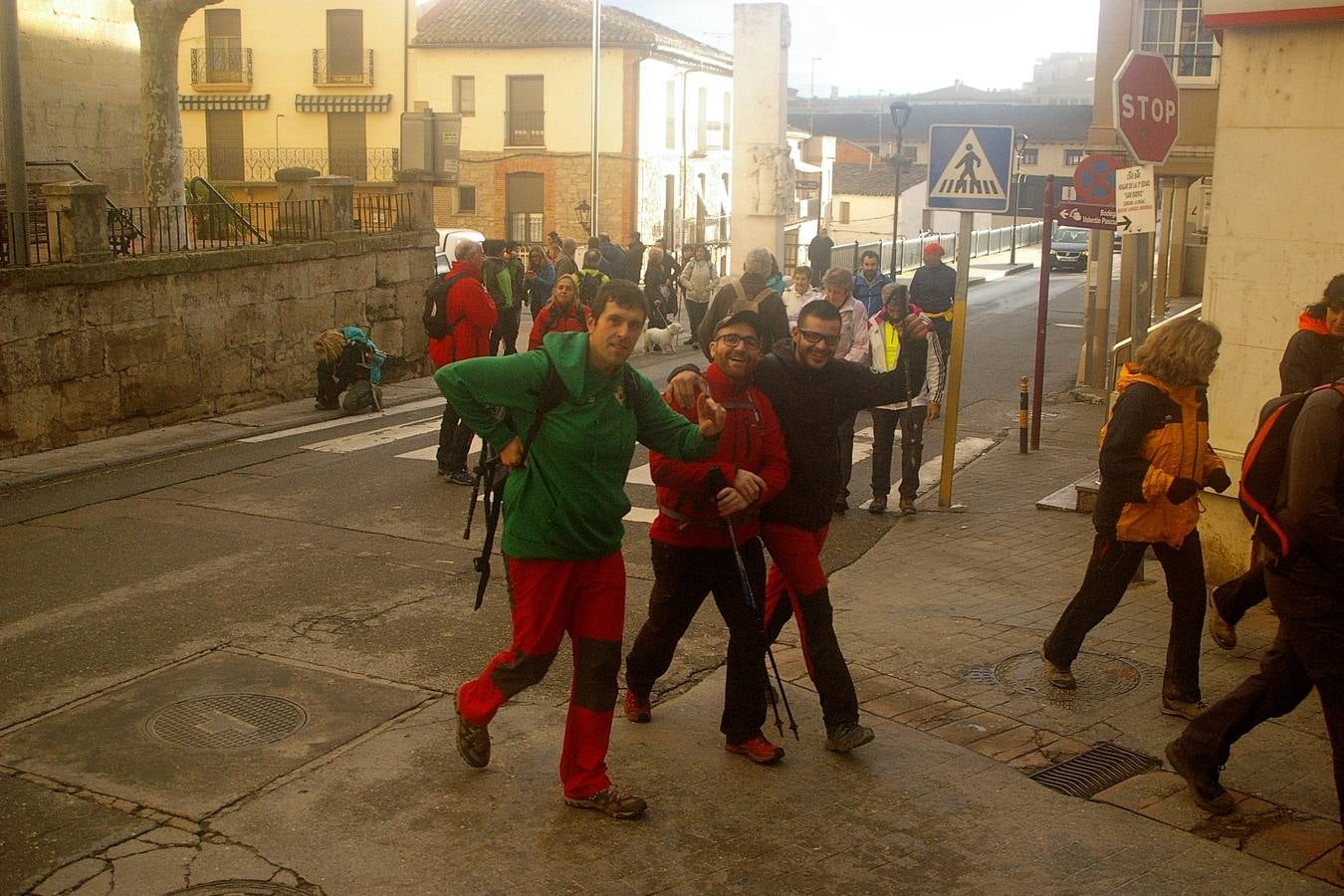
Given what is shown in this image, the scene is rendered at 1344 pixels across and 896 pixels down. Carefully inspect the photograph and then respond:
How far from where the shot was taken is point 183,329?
14930 millimetres

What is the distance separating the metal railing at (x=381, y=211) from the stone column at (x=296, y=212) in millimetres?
1307

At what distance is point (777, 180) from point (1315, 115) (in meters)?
31.5

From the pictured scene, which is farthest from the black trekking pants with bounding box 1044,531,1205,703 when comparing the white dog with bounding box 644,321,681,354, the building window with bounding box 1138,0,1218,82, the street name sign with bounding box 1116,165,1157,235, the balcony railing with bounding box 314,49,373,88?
the balcony railing with bounding box 314,49,373,88

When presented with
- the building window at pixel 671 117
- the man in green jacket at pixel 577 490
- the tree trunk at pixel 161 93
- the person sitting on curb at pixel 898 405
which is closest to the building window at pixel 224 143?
the building window at pixel 671 117

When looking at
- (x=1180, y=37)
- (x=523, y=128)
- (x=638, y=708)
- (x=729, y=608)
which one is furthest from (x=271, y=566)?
(x=523, y=128)

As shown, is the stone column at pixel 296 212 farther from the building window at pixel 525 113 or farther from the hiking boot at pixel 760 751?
the building window at pixel 525 113

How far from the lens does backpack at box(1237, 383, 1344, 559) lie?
4.96 meters

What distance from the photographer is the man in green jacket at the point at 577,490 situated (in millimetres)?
5062

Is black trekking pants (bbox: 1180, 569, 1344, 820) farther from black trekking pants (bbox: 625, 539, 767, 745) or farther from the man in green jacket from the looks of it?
the man in green jacket

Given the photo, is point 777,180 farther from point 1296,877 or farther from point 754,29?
point 1296,877

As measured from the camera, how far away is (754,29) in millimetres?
39719

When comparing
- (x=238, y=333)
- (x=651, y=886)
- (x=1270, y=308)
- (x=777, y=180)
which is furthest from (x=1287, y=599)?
(x=777, y=180)

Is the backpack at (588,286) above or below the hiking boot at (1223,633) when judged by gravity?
above

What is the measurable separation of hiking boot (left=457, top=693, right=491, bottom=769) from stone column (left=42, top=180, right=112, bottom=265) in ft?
31.7
